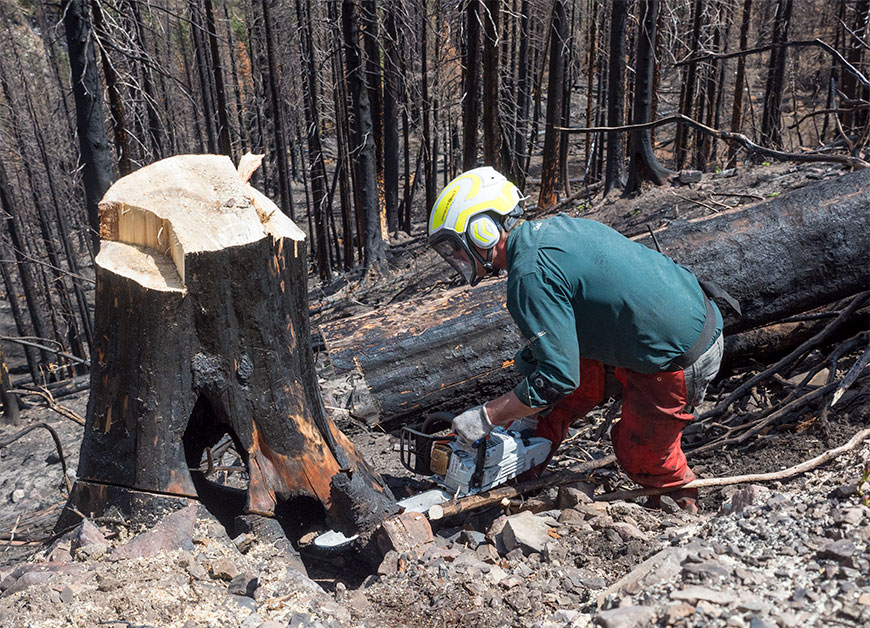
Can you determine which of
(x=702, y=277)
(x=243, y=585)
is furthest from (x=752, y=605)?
(x=702, y=277)

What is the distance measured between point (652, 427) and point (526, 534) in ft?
2.85

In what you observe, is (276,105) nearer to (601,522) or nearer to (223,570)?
(601,522)

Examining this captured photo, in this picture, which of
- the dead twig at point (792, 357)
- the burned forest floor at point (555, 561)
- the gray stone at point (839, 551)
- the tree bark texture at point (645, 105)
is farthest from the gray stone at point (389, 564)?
the tree bark texture at point (645, 105)

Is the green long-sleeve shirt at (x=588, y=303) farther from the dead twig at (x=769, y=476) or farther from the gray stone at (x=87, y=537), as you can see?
the gray stone at (x=87, y=537)

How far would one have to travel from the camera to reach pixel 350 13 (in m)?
11.5

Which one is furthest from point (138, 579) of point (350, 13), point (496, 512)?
point (350, 13)

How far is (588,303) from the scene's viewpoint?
2998mm

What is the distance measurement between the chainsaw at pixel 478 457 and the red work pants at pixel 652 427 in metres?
0.46

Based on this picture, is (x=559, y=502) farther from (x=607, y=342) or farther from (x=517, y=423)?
(x=607, y=342)

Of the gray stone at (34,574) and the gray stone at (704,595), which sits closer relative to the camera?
the gray stone at (704,595)

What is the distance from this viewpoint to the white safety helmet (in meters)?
3.06

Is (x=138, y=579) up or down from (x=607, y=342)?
down

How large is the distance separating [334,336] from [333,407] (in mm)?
482

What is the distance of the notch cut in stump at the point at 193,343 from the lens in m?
2.66
